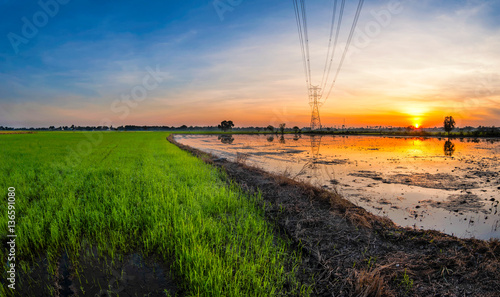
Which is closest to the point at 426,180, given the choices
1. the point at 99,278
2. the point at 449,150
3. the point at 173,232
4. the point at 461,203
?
the point at 461,203

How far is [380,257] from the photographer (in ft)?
13.8

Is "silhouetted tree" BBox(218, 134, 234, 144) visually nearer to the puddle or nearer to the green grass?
the green grass

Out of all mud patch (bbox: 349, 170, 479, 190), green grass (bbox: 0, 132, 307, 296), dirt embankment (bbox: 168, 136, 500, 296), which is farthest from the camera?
mud patch (bbox: 349, 170, 479, 190)

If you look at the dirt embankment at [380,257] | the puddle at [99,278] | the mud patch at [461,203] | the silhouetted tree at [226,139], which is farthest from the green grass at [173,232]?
the silhouetted tree at [226,139]

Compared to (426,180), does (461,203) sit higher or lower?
lower

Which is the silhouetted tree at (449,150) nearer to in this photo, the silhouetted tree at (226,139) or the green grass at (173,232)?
the green grass at (173,232)

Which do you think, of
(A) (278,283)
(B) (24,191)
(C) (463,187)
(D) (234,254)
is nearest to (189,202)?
(D) (234,254)

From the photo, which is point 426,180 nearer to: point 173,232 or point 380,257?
point 380,257

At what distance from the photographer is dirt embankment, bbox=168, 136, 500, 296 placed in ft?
11.1

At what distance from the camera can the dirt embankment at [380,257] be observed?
339 centimetres

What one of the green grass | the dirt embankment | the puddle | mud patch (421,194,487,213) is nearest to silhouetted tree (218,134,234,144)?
the green grass

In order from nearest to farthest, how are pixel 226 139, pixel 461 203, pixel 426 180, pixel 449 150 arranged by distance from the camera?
pixel 461 203 → pixel 426 180 → pixel 449 150 → pixel 226 139

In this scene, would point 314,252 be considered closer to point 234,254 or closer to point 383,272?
point 383,272

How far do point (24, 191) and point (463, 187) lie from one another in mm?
16996
